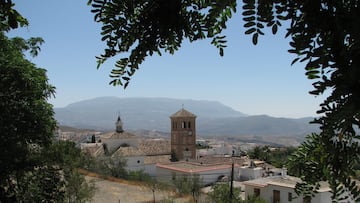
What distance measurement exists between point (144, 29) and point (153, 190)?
2283cm

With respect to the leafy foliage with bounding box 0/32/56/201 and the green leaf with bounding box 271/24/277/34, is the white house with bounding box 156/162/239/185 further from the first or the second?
the green leaf with bounding box 271/24/277/34

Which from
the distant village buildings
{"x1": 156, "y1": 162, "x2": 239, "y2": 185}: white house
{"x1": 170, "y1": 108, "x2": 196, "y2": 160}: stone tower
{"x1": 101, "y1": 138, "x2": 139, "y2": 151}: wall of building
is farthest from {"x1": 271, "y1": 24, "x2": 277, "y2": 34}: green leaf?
{"x1": 170, "y1": 108, "x2": 196, "y2": 160}: stone tower

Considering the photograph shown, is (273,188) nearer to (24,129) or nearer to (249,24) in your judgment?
(24,129)

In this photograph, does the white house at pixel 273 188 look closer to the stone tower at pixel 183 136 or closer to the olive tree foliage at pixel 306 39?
the stone tower at pixel 183 136

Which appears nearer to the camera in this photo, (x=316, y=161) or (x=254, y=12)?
(x=254, y=12)

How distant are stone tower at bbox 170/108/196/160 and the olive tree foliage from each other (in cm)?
4788

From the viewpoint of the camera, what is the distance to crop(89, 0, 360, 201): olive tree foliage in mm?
640

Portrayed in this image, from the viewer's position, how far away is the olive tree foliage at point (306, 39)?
0.64m

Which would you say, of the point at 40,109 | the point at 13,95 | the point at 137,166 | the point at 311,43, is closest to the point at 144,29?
the point at 311,43

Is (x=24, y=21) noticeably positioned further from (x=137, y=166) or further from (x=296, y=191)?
(x=137, y=166)

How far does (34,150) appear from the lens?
Answer: 9500mm

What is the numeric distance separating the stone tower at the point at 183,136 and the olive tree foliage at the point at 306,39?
1885 inches

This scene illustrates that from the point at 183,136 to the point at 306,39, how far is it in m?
48.4

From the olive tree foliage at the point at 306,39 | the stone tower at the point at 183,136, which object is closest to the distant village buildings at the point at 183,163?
the stone tower at the point at 183,136
